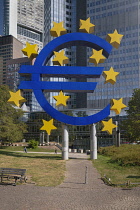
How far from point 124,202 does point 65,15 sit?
140 metres

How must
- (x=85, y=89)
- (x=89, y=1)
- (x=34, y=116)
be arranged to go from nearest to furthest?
(x=85, y=89) < (x=34, y=116) < (x=89, y=1)

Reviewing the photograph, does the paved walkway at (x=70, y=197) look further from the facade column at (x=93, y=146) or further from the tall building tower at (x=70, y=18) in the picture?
the tall building tower at (x=70, y=18)

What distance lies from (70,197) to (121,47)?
104 m

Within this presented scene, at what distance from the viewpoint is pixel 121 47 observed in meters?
111

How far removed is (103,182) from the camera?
1961cm

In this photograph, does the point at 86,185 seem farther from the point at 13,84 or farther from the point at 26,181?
the point at 13,84

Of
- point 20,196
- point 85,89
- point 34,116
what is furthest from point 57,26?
point 34,116

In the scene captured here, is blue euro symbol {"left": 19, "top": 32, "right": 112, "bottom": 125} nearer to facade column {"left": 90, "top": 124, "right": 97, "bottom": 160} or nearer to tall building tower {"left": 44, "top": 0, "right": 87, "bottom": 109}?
facade column {"left": 90, "top": 124, "right": 97, "bottom": 160}

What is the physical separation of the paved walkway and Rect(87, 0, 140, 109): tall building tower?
308 ft

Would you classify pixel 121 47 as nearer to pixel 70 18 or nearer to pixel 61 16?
pixel 61 16

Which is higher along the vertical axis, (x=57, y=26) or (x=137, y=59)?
(x=137, y=59)

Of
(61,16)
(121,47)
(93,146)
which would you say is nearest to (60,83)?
(93,146)

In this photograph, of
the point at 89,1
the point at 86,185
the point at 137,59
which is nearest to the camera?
the point at 86,185

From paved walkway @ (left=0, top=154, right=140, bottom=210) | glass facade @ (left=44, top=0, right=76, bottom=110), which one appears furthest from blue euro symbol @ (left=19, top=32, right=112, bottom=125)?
glass facade @ (left=44, top=0, right=76, bottom=110)
